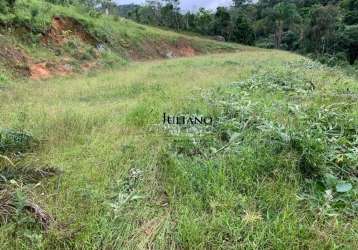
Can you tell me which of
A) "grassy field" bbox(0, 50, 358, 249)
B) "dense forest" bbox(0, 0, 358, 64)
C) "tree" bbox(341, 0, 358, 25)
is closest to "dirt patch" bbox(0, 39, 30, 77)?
"grassy field" bbox(0, 50, 358, 249)

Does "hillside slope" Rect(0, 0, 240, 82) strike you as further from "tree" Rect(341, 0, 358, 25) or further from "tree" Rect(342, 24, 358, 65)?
"tree" Rect(341, 0, 358, 25)

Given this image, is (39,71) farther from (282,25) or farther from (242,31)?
(282,25)

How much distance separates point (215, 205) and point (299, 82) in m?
5.05

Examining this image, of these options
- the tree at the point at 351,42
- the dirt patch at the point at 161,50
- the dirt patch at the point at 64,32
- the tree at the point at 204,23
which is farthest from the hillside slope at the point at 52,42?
the tree at the point at 351,42

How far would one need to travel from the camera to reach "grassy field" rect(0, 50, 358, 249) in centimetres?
221

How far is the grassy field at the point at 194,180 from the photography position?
221 cm

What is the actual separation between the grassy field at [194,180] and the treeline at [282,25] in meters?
35.8

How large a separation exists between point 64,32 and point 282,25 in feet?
143

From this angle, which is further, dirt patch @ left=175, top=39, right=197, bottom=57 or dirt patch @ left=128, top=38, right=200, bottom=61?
dirt patch @ left=175, top=39, right=197, bottom=57

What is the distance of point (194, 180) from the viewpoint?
278 centimetres

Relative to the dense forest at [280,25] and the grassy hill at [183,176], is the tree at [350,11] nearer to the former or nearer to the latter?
the dense forest at [280,25]

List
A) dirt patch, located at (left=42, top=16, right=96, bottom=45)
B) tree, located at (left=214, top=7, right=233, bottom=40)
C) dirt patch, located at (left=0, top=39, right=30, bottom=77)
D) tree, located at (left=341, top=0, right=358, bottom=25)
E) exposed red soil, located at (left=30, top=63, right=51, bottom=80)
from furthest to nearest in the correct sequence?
tree, located at (left=341, top=0, right=358, bottom=25)
tree, located at (left=214, top=7, right=233, bottom=40)
dirt patch, located at (left=42, top=16, right=96, bottom=45)
exposed red soil, located at (left=30, top=63, right=51, bottom=80)
dirt patch, located at (left=0, top=39, right=30, bottom=77)

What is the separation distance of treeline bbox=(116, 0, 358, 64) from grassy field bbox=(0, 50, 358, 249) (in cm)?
3579

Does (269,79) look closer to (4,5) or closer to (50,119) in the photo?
(50,119)
